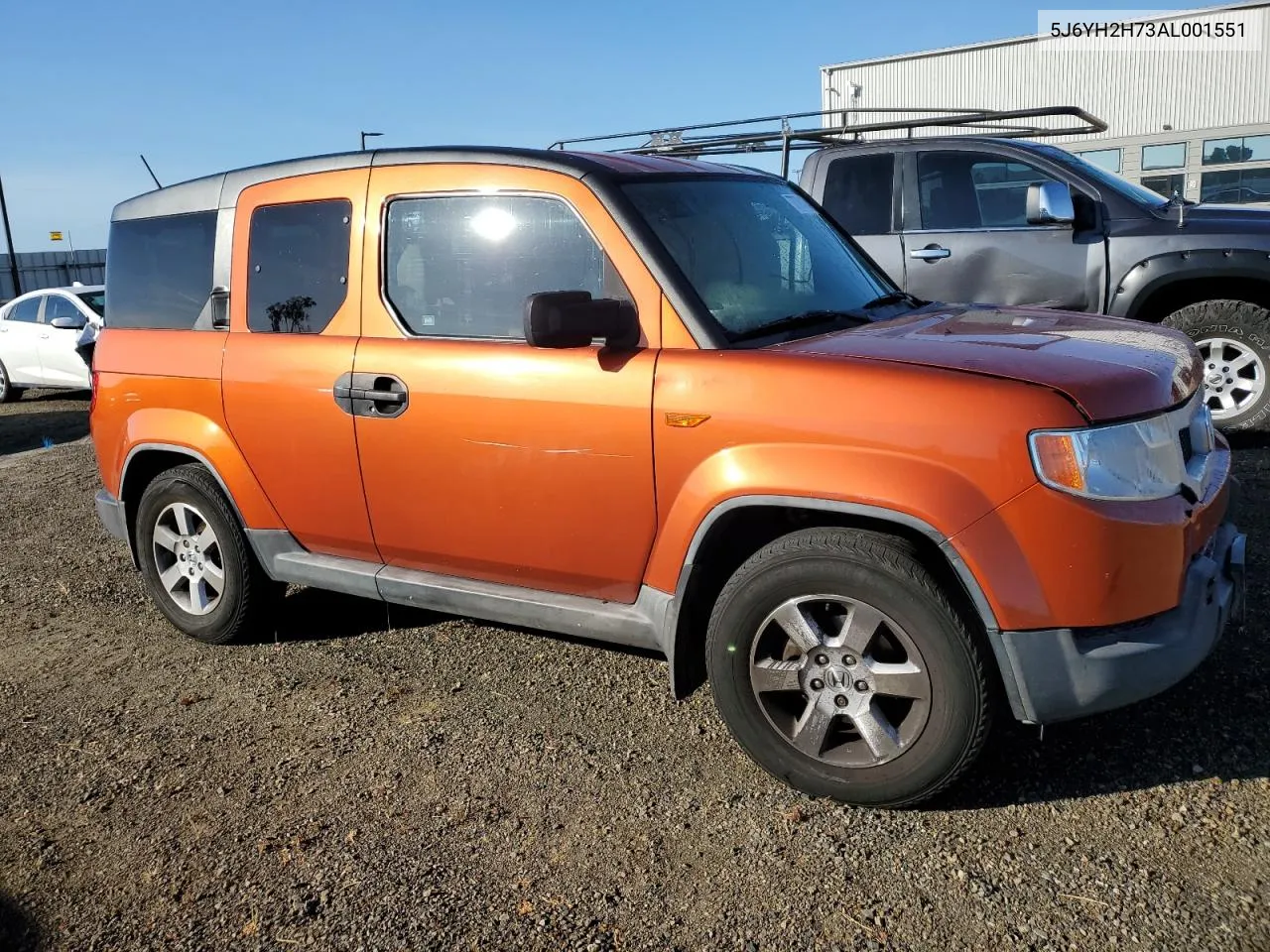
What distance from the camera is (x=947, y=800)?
10.3ft

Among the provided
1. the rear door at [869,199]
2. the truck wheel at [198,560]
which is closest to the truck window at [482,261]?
the truck wheel at [198,560]

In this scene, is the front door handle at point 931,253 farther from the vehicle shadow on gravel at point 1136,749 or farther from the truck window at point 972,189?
the vehicle shadow on gravel at point 1136,749

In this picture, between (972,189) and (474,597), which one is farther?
(972,189)

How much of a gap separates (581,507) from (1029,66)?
3277 centimetres

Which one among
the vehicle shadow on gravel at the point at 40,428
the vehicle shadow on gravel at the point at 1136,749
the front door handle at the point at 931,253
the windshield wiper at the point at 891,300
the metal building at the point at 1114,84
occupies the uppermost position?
the metal building at the point at 1114,84

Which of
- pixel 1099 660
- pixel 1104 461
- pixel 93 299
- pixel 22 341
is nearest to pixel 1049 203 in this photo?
pixel 1104 461

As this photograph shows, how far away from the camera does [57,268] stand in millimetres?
40094

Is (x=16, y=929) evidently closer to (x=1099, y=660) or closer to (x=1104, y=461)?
(x=1099, y=660)

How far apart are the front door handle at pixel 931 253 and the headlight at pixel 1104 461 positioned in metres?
4.66

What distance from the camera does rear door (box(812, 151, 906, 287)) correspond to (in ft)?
24.4

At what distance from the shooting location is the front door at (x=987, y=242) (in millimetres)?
6953

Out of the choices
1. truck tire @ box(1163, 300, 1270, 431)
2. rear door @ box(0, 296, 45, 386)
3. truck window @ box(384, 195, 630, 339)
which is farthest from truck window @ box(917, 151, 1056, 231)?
rear door @ box(0, 296, 45, 386)

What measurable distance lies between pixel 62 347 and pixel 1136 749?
44.6 feet

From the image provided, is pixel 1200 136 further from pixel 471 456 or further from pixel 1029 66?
pixel 471 456
